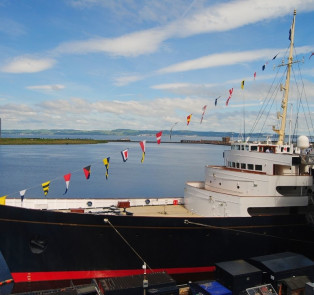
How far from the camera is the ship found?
1527cm

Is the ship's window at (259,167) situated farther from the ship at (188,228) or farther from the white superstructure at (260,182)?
the ship at (188,228)

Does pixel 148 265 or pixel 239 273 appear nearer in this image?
pixel 239 273

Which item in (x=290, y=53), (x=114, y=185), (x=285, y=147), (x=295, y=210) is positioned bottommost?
(x=114, y=185)

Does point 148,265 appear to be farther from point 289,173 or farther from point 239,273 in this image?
point 289,173

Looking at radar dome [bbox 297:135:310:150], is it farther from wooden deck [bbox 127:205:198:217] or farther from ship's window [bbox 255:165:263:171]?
wooden deck [bbox 127:205:198:217]

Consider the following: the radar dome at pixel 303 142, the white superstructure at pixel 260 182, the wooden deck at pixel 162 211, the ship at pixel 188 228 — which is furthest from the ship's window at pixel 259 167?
the wooden deck at pixel 162 211

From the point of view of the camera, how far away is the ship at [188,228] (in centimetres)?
1527

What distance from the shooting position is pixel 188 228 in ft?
53.0

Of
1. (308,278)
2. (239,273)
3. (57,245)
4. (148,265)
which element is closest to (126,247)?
(148,265)

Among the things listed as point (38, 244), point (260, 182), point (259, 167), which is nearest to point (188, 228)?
point (260, 182)

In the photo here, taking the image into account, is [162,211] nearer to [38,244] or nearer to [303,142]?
[38,244]

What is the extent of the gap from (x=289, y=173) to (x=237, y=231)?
5.12m

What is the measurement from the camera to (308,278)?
14141mm

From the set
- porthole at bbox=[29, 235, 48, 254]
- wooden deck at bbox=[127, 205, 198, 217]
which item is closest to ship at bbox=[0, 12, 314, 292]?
porthole at bbox=[29, 235, 48, 254]
